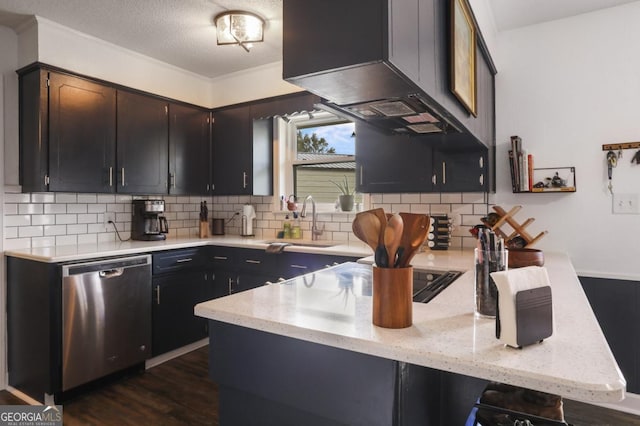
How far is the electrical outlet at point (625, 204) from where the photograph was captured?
8.29 feet

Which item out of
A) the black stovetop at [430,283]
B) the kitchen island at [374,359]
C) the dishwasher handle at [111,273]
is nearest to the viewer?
the kitchen island at [374,359]

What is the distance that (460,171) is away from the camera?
2.75 m

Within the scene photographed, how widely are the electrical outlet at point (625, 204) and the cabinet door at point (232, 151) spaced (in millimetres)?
2871

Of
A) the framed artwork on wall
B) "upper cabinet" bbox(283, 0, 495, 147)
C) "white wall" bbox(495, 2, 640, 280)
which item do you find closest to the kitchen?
"white wall" bbox(495, 2, 640, 280)

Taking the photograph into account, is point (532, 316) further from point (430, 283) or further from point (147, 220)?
point (147, 220)

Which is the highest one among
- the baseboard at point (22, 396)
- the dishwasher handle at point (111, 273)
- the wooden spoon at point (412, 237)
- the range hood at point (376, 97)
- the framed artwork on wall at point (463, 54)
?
the framed artwork on wall at point (463, 54)

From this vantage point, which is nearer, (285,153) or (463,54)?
(463,54)

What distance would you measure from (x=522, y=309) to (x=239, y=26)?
260 cm

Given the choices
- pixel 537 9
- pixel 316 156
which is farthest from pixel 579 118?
pixel 316 156

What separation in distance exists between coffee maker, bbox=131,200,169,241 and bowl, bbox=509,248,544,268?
9.19 feet

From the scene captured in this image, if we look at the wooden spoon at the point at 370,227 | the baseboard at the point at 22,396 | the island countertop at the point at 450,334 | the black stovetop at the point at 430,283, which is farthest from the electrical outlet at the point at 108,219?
the wooden spoon at the point at 370,227

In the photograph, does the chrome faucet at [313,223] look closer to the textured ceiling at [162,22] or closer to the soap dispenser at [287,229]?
the soap dispenser at [287,229]

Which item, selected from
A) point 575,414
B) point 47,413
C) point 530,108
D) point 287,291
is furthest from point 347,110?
point 47,413

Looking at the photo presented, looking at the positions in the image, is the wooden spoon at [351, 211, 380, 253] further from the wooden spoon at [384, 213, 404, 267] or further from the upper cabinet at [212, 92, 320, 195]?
the upper cabinet at [212, 92, 320, 195]
